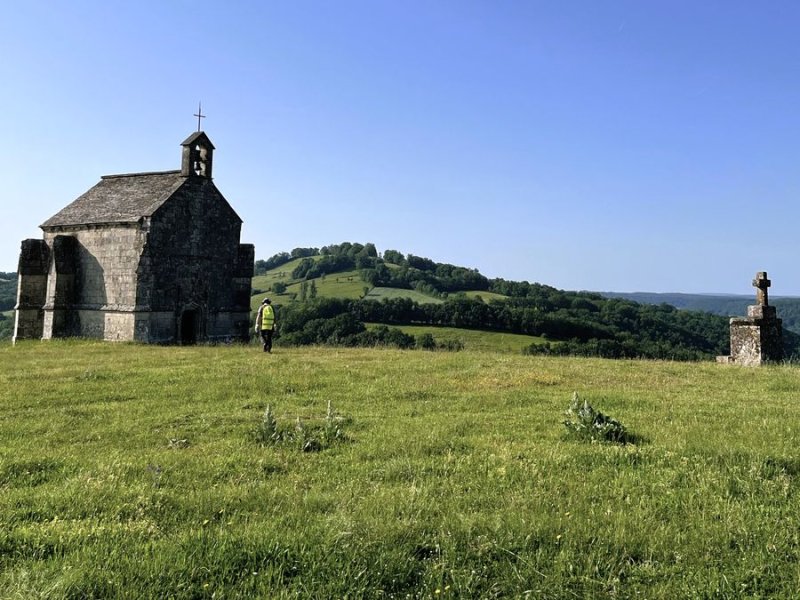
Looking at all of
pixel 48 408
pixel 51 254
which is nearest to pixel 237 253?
pixel 51 254

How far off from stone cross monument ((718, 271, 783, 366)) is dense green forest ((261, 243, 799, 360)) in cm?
2239

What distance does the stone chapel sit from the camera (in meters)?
26.7

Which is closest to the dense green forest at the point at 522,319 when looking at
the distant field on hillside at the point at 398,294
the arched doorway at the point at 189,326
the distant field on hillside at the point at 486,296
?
the distant field on hillside at the point at 486,296

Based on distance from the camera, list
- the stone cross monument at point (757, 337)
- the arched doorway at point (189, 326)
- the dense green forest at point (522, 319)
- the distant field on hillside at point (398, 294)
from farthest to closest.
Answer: the distant field on hillside at point (398, 294), the dense green forest at point (522, 319), the arched doorway at point (189, 326), the stone cross monument at point (757, 337)

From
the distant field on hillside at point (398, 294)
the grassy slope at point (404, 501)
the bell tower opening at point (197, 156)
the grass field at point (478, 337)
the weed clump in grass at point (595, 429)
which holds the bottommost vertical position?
the grass field at point (478, 337)

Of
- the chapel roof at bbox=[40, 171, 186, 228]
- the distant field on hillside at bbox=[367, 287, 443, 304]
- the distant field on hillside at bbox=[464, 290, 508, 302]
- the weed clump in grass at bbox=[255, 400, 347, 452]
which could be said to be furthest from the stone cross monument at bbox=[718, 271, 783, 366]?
the distant field on hillside at bbox=[464, 290, 508, 302]

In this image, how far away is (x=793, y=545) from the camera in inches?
175

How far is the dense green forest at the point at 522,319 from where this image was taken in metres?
54.6

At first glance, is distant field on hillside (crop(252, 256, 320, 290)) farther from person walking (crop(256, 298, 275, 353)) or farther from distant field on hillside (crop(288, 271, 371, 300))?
person walking (crop(256, 298, 275, 353))

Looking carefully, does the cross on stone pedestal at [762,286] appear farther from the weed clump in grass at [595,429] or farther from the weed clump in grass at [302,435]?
the weed clump in grass at [302,435]

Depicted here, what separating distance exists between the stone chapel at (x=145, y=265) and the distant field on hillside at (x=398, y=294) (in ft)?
215

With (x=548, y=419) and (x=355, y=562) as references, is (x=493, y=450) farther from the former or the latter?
(x=355, y=562)

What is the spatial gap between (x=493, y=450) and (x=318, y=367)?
31.5 feet

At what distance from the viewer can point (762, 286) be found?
64.2ft
